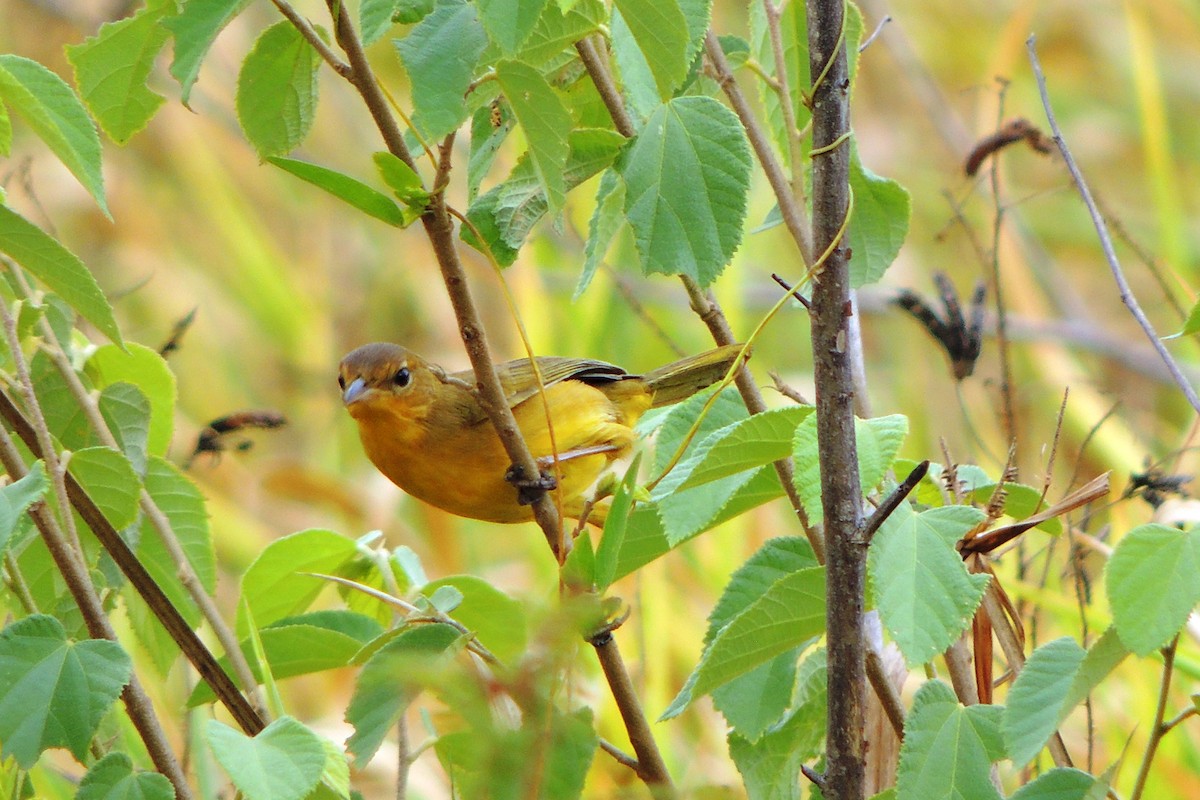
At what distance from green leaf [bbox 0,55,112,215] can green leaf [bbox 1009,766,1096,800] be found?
123 centimetres

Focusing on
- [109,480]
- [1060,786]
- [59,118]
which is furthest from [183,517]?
[1060,786]

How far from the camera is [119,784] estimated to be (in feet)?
5.02

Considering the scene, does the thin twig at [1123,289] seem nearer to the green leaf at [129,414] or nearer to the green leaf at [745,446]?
the green leaf at [745,446]

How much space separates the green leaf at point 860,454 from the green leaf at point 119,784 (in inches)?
31.6

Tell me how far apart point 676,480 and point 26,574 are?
1.05 metres

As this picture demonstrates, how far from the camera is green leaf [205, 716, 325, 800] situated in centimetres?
136

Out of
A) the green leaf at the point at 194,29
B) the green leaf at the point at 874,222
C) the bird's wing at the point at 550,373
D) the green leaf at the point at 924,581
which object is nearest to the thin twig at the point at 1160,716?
the green leaf at the point at 924,581

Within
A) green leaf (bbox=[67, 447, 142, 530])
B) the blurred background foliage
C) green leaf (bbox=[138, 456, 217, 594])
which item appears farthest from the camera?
the blurred background foliage

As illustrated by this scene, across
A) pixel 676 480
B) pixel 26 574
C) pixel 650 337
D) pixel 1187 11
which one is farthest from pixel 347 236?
pixel 676 480

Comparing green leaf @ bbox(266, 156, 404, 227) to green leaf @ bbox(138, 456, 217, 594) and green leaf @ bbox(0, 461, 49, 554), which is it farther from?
green leaf @ bbox(138, 456, 217, 594)

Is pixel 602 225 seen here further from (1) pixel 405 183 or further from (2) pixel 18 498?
(2) pixel 18 498

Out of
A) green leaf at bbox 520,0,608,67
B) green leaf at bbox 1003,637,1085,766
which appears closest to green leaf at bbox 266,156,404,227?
green leaf at bbox 520,0,608,67

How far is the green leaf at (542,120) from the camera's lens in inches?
57.0

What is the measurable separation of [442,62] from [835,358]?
53cm
